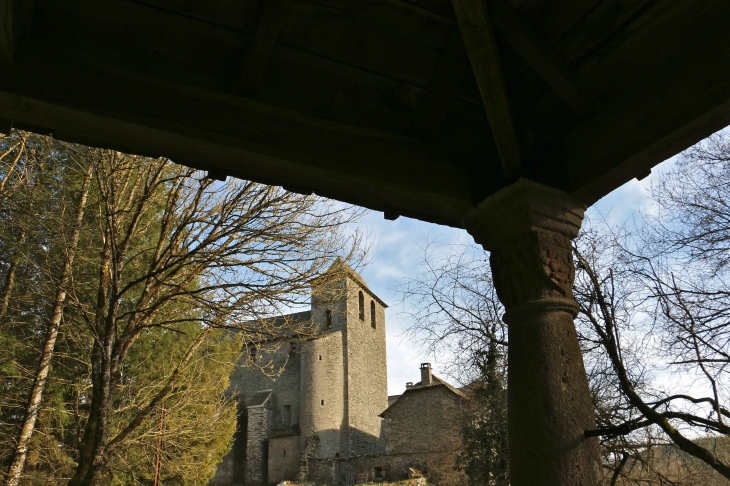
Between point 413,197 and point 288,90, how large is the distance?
0.77m

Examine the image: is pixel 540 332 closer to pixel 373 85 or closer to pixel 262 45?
pixel 373 85

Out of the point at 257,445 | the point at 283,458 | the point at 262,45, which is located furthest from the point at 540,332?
the point at 257,445

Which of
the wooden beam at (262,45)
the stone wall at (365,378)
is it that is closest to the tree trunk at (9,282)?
the wooden beam at (262,45)

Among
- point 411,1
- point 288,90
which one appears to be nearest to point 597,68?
point 411,1

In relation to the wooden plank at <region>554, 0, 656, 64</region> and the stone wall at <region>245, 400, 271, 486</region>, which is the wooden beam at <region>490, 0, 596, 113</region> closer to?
the wooden plank at <region>554, 0, 656, 64</region>

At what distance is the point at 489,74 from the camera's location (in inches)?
86.2

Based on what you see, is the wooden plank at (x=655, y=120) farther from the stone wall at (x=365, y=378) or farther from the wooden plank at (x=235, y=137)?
the stone wall at (x=365, y=378)

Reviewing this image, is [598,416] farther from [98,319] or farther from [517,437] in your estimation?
[98,319]

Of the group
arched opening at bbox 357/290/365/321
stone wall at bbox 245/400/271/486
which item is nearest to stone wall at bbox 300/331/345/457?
stone wall at bbox 245/400/271/486

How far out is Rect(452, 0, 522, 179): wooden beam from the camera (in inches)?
78.7

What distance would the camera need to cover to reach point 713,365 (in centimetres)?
727

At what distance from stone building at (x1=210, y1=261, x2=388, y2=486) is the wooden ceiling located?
25.4 m

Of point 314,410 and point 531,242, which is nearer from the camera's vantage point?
point 531,242

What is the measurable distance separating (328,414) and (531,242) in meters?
30.1
